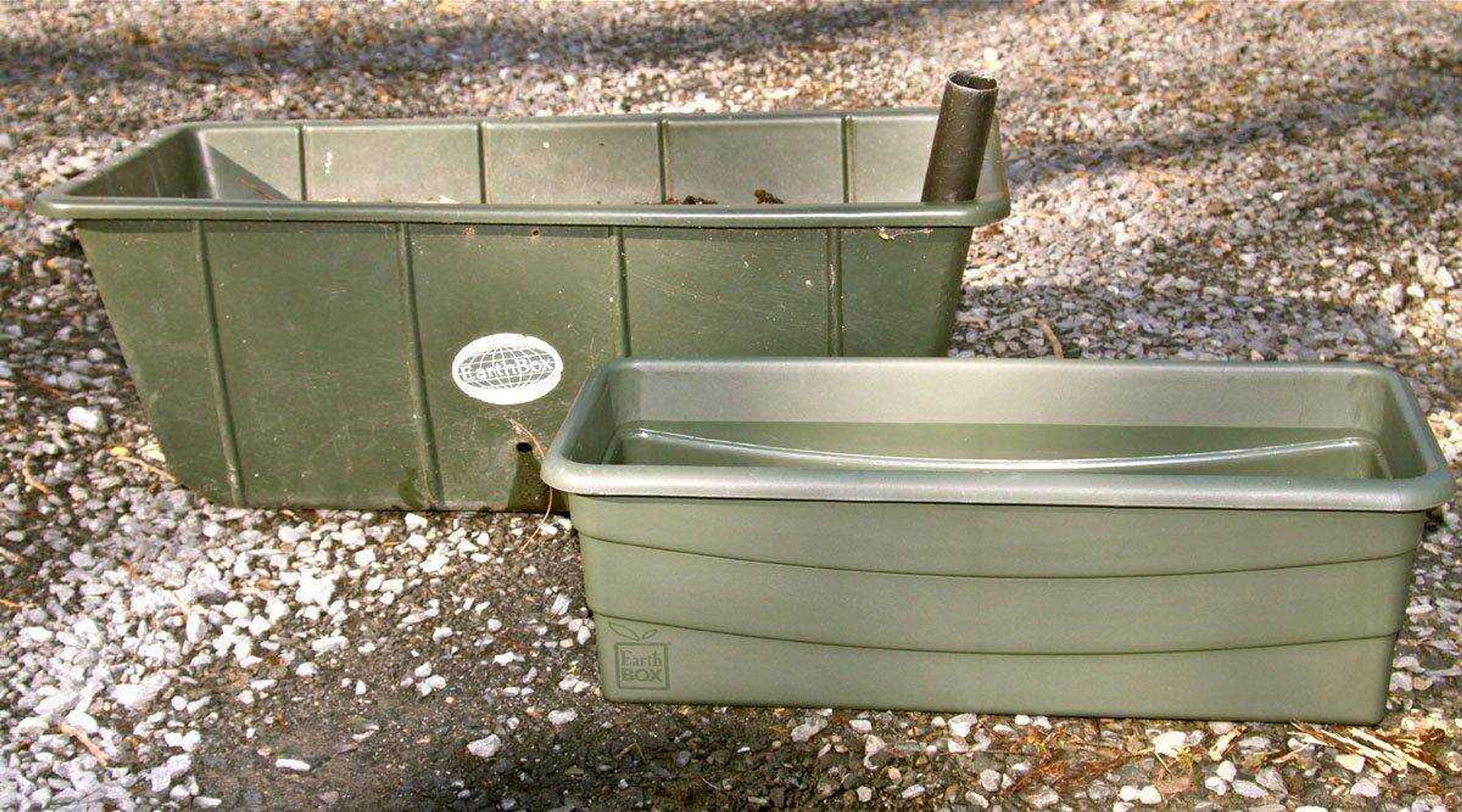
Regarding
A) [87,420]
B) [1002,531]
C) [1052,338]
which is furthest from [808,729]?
[87,420]

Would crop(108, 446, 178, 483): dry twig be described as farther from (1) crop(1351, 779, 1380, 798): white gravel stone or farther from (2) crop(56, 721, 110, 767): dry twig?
(1) crop(1351, 779, 1380, 798): white gravel stone

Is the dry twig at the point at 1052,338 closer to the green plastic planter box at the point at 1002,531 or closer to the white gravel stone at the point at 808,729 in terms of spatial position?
the green plastic planter box at the point at 1002,531

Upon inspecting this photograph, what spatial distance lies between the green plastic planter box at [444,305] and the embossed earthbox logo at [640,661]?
743 millimetres

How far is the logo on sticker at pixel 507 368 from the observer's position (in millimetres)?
3268

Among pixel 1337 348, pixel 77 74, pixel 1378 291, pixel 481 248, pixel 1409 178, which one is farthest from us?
pixel 77 74

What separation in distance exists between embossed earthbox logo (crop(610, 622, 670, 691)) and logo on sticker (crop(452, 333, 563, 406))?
29.8 inches

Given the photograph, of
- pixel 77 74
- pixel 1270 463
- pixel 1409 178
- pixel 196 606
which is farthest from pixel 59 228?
pixel 1409 178

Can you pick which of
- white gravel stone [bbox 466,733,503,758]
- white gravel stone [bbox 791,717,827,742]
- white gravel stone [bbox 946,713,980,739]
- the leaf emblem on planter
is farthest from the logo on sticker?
white gravel stone [bbox 946,713,980,739]

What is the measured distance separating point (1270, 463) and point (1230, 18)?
12.7ft

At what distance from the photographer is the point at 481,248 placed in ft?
10.4

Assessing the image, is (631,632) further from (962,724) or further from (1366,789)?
(1366,789)

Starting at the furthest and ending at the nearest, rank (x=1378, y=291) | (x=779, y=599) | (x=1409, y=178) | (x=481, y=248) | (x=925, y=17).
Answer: (x=925, y=17)
(x=1409, y=178)
(x=1378, y=291)
(x=481, y=248)
(x=779, y=599)

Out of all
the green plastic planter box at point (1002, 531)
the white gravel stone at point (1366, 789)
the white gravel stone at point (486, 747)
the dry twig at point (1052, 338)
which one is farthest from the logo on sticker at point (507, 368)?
the white gravel stone at point (1366, 789)

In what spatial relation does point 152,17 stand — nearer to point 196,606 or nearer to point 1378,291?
point 196,606
